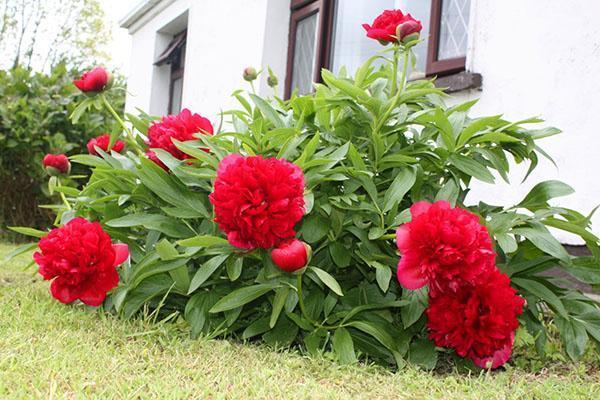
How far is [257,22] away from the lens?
5395 millimetres

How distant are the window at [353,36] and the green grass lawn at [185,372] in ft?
6.72

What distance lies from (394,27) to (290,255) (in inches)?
30.0

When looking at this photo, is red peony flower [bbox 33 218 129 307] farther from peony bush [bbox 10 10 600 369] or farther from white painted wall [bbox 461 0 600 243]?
white painted wall [bbox 461 0 600 243]

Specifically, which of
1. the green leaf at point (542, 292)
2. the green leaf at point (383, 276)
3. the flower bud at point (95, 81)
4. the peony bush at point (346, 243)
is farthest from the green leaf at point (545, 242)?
the flower bud at point (95, 81)

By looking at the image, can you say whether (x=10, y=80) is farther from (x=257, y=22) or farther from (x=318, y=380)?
(x=318, y=380)

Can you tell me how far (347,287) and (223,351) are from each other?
0.46 metres

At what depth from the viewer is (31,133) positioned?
5.40 m

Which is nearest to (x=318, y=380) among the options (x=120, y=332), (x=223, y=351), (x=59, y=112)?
(x=223, y=351)

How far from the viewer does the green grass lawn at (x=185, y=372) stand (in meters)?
1.29

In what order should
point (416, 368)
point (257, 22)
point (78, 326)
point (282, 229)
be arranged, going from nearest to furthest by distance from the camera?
point (282, 229)
point (416, 368)
point (78, 326)
point (257, 22)

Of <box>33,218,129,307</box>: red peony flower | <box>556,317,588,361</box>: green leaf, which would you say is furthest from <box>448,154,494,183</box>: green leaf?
<box>33,218,129,307</box>: red peony flower

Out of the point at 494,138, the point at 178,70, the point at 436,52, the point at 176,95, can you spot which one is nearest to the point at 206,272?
the point at 494,138

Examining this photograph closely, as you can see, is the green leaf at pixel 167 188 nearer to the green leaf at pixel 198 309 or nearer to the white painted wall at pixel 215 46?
A: the green leaf at pixel 198 309

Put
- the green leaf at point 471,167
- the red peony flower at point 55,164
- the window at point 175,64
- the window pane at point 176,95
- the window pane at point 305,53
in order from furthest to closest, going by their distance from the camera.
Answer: the window pane at point 176,95
the window at point 175,64
the window pane at point 305,53
the red peony flower at point 55,164
the green leaf at point 471,167
